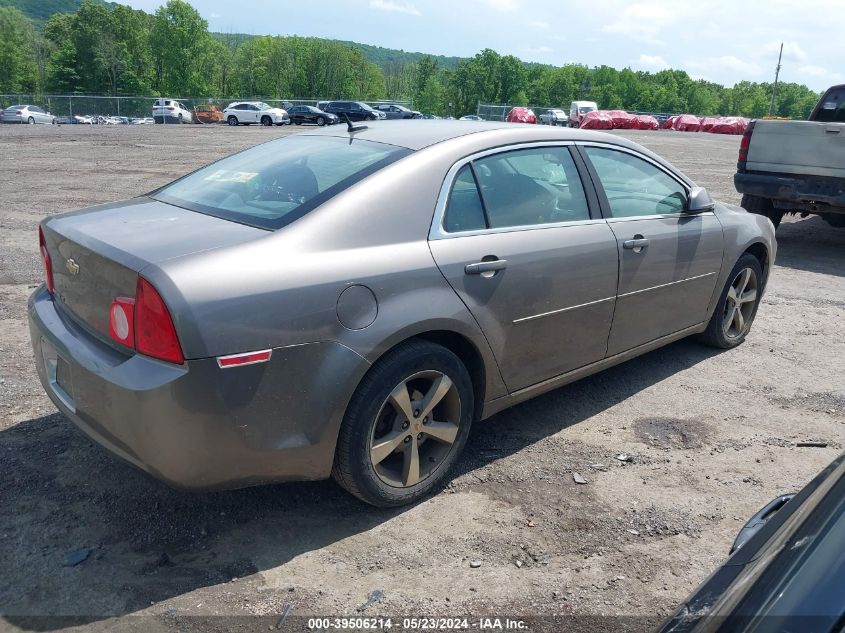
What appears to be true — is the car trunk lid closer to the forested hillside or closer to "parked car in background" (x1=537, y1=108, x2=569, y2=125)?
"parked car in background" (x1=537, y1=108, x2=569, y2=125)

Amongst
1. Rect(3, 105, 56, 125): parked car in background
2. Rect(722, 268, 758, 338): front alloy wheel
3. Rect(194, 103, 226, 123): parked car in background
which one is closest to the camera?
Rect(722, 268, 758, 338): front alloy wheel

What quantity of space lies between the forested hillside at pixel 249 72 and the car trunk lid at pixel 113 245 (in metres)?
94.4

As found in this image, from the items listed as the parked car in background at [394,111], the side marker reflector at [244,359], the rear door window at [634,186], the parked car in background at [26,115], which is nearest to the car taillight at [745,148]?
the rear door window at [634,186]

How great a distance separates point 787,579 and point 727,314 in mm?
4329

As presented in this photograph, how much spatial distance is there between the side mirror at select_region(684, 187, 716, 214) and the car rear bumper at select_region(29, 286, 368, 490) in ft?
9.07

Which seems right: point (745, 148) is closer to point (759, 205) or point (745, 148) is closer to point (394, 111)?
point (759, 205)

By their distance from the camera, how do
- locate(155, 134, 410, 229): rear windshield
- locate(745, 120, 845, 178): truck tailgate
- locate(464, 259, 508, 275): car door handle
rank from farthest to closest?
locate(745, 120, 845, 178): truck tailgate < locate(464, 259, 508, 275): car door handle < locate(155, 134, 410, 229): rear windshield

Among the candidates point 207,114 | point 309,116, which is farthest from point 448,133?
point 207,114

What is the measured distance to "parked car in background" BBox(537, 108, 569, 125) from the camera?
58312mm

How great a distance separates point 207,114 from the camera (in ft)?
182

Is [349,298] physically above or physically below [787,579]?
above

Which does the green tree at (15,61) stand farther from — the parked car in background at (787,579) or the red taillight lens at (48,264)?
the parked car in background at (787,579)

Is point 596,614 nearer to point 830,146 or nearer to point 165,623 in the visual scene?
point 165,623

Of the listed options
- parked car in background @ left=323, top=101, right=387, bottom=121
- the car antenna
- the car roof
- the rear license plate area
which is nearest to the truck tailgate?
the car roof
